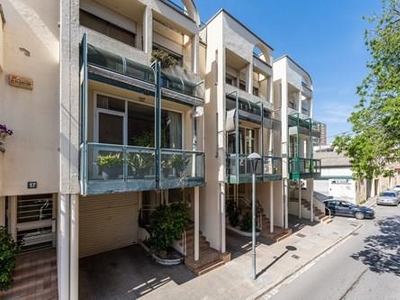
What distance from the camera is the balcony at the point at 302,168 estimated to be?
14.5 metres

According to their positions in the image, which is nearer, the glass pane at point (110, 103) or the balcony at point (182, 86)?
the glass pane at point (110, 103)

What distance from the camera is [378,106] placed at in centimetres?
922

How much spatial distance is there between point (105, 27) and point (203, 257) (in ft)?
33.3

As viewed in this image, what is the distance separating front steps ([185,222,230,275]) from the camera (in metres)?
8.98

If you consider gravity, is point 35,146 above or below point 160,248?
above

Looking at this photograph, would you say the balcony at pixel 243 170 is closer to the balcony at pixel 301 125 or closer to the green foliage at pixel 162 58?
the balcony at pixel 301 125

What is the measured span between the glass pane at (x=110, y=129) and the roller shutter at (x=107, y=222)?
3.69m

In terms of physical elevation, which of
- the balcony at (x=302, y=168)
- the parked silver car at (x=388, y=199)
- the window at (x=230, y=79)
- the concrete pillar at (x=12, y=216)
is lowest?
the parked silver car at (x=388, y=199)

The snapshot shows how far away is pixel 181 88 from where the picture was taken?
29.1 ft

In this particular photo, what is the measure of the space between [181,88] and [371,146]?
808 cm

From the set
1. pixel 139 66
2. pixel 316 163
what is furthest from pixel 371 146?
pixel 139 66

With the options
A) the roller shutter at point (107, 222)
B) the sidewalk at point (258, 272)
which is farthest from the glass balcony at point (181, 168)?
the roller shutter at point (107, 222)

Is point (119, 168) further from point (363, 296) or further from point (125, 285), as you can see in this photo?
point (363, 296)

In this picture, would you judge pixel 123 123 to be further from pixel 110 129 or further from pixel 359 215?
pixel 359 215
